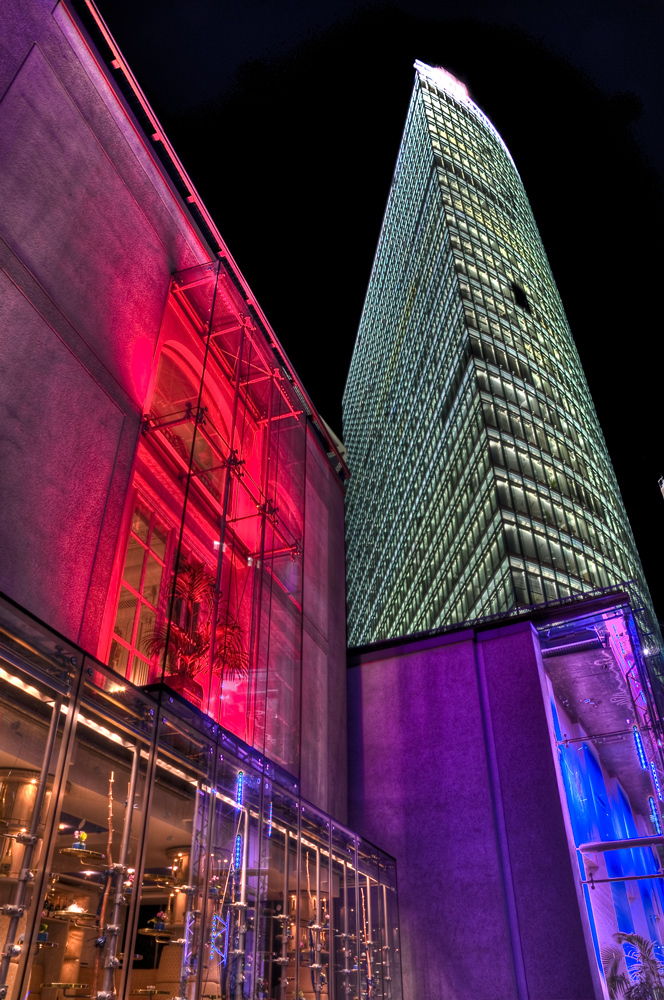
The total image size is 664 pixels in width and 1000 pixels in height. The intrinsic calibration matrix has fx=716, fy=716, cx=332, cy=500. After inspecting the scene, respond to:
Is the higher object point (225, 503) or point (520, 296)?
point (520, 296)

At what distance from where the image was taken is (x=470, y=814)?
1507cm

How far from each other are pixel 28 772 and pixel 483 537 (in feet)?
160

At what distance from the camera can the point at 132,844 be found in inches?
293

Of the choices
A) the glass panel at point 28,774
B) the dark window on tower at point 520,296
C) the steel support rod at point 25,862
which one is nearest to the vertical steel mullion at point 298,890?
the glass panel at point 28,774

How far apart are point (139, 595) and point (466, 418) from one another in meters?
51.6

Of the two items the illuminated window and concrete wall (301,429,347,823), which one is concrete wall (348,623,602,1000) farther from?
the illuminated window

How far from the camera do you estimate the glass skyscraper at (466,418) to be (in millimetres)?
53656

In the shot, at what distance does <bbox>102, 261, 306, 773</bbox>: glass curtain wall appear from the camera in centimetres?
1076

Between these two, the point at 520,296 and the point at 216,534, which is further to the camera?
the point at 520,296

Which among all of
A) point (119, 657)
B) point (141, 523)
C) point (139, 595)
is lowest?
point (119, 657)

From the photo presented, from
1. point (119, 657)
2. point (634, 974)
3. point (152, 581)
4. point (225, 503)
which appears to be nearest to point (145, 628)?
point (119, 657)

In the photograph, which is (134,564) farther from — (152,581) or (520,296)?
(520,296)

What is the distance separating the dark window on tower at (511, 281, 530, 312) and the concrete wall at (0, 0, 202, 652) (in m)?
64.7

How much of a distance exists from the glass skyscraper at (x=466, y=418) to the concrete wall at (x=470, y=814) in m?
31.5
